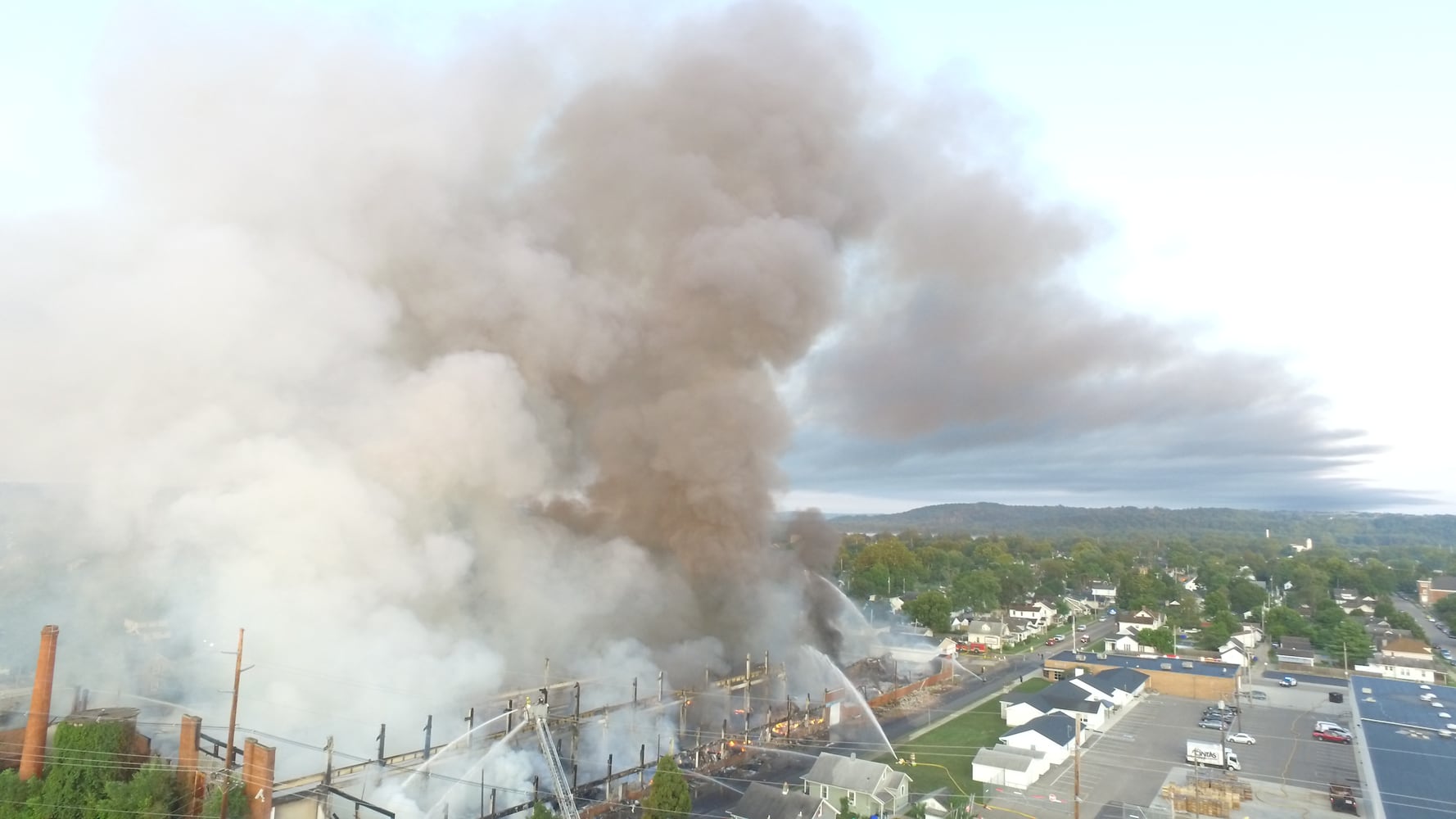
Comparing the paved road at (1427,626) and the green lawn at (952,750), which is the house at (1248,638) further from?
the green lawn at (952,750)

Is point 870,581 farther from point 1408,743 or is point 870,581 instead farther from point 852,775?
point 852,775

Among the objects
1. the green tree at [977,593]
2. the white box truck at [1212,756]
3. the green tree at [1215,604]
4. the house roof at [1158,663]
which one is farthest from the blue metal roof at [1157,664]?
the green tree at [977,593]

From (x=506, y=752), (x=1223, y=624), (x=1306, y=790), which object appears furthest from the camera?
(x=1223, y=624)

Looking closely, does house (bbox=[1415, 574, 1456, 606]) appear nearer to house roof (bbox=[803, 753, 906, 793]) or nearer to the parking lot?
the parking lot

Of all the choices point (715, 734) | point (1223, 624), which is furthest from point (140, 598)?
point (1223, 624)

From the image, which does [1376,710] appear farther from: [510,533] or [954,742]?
[510,533]

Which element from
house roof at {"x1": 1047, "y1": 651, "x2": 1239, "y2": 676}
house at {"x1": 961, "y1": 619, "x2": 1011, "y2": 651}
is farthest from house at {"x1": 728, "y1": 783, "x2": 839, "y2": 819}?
house at {"x1": 961, "y1": 619, "x2": 1011, "y2": 651}
